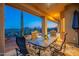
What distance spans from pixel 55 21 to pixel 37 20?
0.33 m

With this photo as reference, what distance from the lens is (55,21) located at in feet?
7.07

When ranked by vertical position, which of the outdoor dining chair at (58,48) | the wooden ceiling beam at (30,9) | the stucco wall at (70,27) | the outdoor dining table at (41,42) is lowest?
the outdoor dining chair at (58,48)

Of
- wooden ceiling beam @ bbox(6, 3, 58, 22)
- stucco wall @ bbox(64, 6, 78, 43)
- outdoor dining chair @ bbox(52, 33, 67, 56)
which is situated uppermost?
wooden ceiling beam @ bbox(6, 3, 58, 22)

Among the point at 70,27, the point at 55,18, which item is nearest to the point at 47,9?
the point at 55,18

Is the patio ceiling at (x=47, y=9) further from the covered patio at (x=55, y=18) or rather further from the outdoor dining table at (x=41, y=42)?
the outdoor dining table at (x=41, y=42)

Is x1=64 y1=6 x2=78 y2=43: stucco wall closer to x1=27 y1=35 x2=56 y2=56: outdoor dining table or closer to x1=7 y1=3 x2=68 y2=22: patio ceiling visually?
x1=7 y1=3 x2=68 y2=22: patio ceiling

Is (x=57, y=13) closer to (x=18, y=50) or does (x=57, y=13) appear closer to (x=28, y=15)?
(x=28, y=15)

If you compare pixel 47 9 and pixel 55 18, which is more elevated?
pixel 47 9

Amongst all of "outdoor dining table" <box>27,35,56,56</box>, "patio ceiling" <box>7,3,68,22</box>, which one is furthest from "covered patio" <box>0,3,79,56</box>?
"outdoor dining table" <box>27,35,56,56</box>

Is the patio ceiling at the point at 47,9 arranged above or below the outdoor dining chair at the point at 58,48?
above

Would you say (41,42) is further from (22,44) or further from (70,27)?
(70,27)

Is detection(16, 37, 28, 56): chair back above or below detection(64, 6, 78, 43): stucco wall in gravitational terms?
below

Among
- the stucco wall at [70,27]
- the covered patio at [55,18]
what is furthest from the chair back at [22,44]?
the stucco wall at [70,27]

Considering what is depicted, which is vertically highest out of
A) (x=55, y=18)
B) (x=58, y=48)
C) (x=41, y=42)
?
(x=55, y=18)
